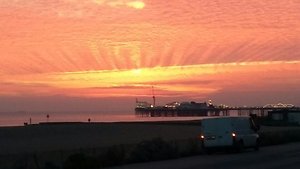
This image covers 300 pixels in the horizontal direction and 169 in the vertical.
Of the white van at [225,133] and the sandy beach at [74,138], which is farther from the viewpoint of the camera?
the sandy beach at [74,138]

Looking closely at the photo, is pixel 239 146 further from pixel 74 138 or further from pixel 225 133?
pixel 74 138

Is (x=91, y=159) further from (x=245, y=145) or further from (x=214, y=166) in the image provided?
(x=245, y=145)

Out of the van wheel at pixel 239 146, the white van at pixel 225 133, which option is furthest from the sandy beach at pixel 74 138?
the van wheel at pixel 239 146

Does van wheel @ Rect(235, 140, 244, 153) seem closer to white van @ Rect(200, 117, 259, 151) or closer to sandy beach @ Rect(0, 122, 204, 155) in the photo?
white van @ Rect(200, 117, 259, 151)

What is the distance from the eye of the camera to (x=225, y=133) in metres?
37.4

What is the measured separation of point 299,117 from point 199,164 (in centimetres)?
6652

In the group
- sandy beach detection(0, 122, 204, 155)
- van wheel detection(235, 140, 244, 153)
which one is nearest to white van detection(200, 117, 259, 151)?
van wheel detection(235, 140, 244, 153)

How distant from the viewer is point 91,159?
28.2 metres

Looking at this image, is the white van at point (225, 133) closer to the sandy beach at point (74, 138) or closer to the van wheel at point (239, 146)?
the van wheel at point (239, 146)

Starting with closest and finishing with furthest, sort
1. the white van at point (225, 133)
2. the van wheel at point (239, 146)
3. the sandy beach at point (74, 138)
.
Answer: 1. the white van at point (225, 133)
2. the van wheel at point (239, 146)
3. the sandy beach at point (74, 138)

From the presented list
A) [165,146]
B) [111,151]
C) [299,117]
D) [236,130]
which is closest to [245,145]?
[236,130]

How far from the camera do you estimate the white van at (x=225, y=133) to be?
37219mm

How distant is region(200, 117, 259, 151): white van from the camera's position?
122 ft

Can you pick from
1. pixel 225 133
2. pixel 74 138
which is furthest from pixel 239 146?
pixel 74 138
